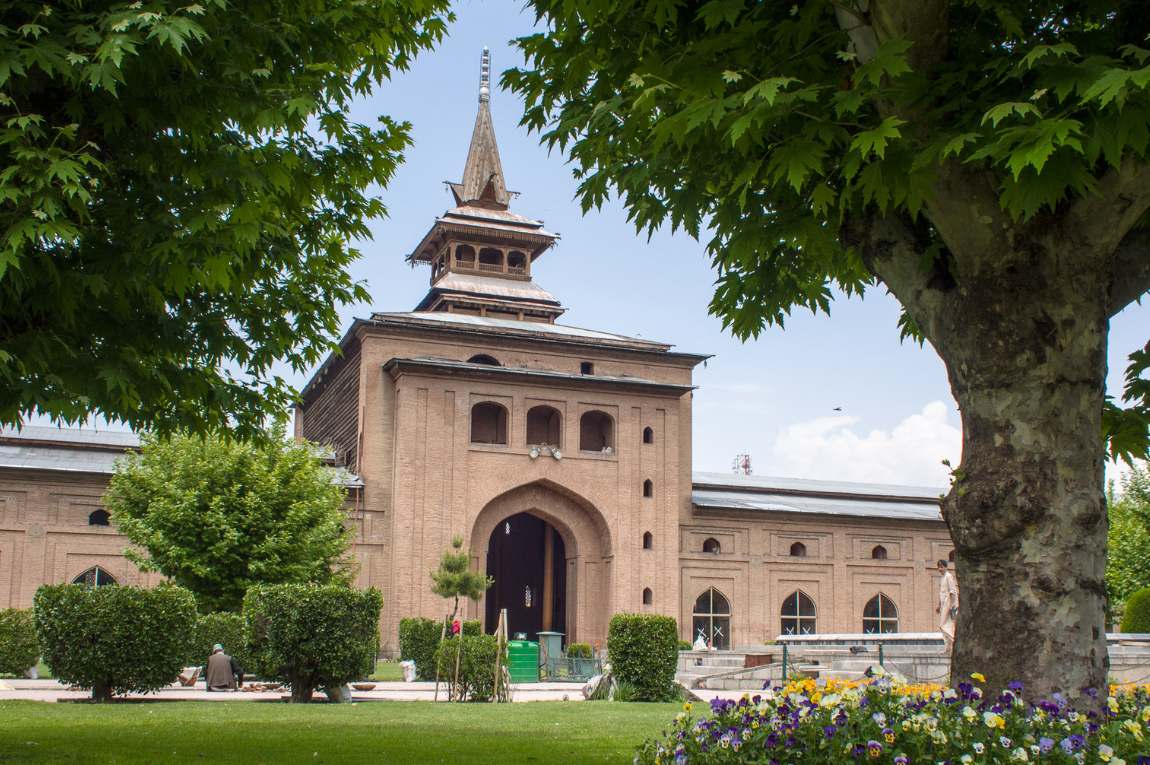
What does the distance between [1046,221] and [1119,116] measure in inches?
37.6

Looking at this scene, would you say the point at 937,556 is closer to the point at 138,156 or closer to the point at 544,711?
the point at 544,711

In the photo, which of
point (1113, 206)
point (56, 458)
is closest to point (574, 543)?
point (56, 458)

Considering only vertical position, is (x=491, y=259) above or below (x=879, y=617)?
above

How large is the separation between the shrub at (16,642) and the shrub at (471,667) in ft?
32.8

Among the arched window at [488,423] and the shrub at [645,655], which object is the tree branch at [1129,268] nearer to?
the shrub at [645,655]

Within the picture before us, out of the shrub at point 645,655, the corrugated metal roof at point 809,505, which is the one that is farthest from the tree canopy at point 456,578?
the corrugated metal roof at point 809,505

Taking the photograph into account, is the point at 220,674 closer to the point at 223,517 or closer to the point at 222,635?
the point at 222,635

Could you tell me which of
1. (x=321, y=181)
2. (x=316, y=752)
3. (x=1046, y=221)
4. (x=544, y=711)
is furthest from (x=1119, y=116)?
(x=544, y=711)

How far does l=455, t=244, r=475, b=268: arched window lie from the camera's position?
142 ft

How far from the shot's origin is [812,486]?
145 feet

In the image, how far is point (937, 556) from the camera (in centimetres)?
4056

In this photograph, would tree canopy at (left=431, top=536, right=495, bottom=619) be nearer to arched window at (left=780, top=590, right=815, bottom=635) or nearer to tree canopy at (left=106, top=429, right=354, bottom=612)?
tree canopy at (left=106, top=429, right=354, bottom=612)

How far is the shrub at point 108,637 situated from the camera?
14.3m

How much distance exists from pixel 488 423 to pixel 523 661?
1346 centimetres
